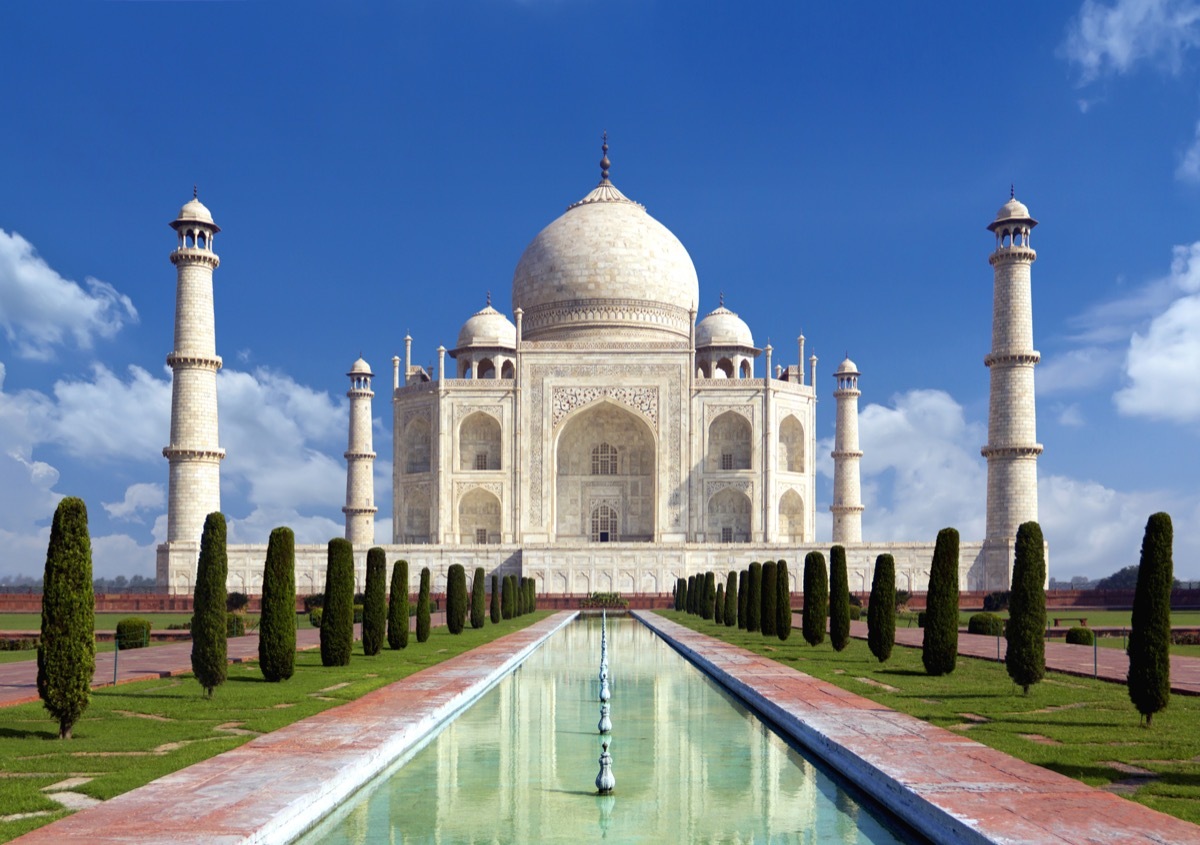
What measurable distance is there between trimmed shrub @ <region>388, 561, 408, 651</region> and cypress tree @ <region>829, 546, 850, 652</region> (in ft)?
16.8

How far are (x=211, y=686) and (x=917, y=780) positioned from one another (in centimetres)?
601

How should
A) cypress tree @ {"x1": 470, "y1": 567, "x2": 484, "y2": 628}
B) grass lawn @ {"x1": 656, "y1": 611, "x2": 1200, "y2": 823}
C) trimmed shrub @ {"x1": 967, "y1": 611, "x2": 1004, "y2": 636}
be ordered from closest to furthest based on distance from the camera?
grass lawn @ {"x1": 656, "y1": 611, "x2": 1200, "y2": 823} → trimmed shrub @ {"x1": 967, "y1": 611, "x2": 1004, "y2": 636} → cypress tree @ {"x1": 470, "y1": 567, "x2": 484, "y2": 628}

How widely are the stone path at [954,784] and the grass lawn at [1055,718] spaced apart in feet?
0.87

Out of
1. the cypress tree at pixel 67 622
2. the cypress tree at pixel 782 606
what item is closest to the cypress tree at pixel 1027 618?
the cypress tree at pixel 782 606

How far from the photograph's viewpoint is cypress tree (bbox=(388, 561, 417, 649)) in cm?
1523

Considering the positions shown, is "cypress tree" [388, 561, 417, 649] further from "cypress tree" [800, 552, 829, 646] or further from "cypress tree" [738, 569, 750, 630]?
"cypress tree" [738, 569, 750, 630]

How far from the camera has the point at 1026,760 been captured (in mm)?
6562

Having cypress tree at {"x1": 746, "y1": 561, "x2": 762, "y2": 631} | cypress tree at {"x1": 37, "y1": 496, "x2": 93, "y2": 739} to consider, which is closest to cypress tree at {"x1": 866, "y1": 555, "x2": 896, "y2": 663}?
cypress tree at {"x1": 746, "y1": 561, "x2": 762, "y2": 631}

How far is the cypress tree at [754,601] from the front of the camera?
1862 cm

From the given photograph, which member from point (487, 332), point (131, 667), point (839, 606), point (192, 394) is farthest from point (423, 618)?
point (487, 332)

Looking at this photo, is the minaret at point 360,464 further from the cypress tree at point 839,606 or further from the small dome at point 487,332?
the cypress tree at point 839,606

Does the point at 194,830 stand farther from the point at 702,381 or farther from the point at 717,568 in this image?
the point at 702,381

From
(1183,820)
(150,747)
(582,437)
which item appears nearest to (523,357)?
(582,437)

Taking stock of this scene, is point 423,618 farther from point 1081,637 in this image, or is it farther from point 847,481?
point 847,481
